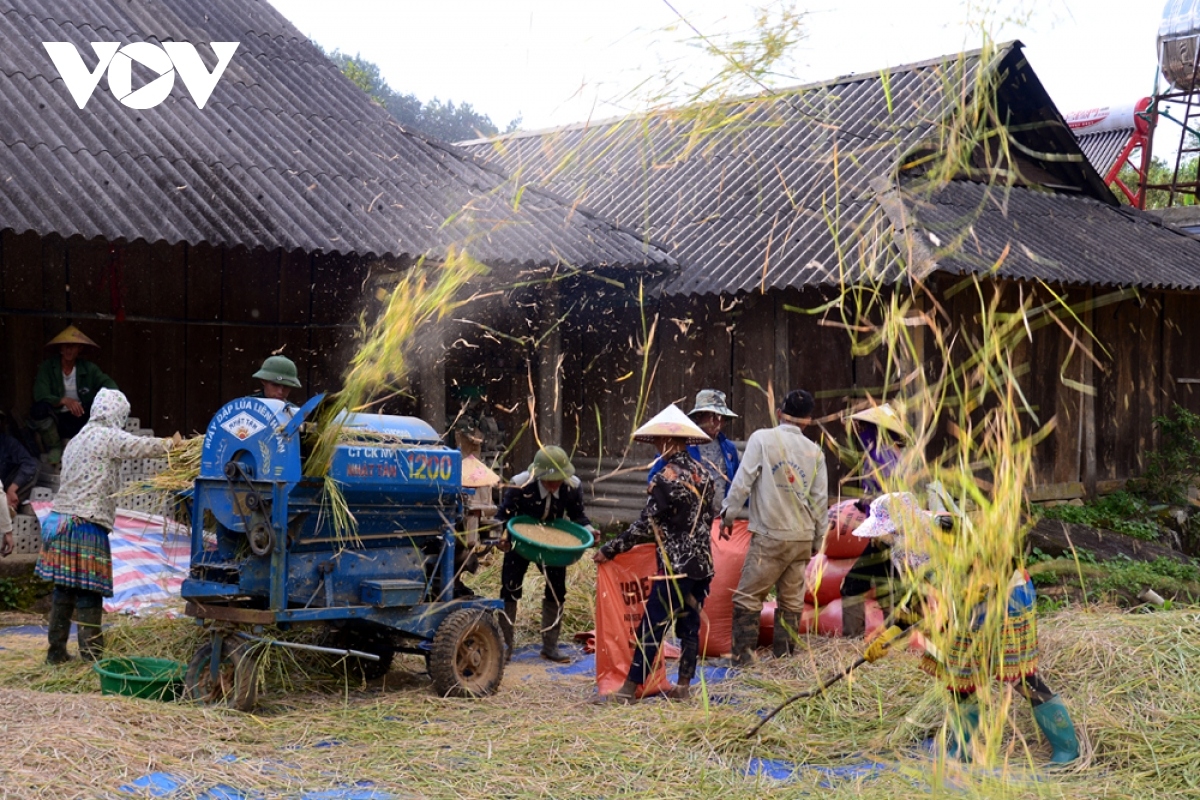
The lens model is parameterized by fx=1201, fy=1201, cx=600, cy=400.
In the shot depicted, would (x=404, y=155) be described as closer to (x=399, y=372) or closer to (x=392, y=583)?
(x=399, y=372)

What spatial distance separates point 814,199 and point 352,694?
890 centimetres

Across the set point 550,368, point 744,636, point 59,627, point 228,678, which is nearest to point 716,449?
point 744,636

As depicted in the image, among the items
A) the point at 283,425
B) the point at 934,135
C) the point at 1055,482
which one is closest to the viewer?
the point at 283,425

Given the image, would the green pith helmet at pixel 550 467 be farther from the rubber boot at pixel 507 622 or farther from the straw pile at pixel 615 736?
the straw pile at pixel 615 736

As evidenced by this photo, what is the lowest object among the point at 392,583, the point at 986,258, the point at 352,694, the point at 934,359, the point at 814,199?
the point at 352,694

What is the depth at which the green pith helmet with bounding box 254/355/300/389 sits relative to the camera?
647 cm

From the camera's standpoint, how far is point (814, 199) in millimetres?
13617

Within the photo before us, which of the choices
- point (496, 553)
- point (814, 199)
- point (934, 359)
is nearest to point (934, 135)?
point (814, 199)

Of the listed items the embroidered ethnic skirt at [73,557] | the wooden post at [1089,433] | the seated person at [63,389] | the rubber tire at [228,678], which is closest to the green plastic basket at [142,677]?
the rubber tire at [228,678]

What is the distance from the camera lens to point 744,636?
734 centimetres

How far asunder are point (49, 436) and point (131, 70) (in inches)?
141

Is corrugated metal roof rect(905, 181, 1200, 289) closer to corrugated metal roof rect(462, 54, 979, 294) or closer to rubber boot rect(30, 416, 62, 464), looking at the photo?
corrugated metal roof rect(462, 54, 979, 294)

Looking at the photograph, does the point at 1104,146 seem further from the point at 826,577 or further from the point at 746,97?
the point at 746,97

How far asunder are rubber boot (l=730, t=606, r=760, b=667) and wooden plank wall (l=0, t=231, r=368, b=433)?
18.2ft
